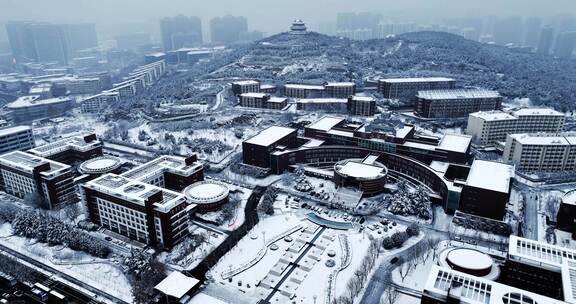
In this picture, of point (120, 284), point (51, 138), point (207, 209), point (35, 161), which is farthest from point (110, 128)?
point (120, 284)

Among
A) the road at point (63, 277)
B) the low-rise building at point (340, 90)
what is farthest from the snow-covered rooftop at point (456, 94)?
the road at point (63, 277)

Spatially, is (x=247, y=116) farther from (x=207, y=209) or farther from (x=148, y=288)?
(x=148, y=288)

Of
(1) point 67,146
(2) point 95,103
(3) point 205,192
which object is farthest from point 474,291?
(2) point 95,103

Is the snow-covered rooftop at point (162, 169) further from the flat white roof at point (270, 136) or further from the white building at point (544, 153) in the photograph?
the white building at point (544, 153)

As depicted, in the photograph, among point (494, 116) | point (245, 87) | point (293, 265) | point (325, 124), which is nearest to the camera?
point (293, 265)

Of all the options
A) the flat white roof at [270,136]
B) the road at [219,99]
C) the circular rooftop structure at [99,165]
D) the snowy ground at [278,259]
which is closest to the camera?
the snowy ground at [278,259]

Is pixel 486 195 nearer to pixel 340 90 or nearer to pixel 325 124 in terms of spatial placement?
pixel 325 124
